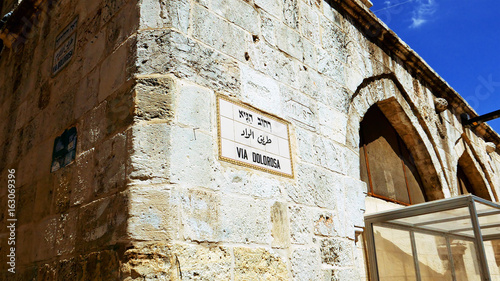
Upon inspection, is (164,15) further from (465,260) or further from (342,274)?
(465,260)

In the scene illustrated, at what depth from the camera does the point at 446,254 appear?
2.92m

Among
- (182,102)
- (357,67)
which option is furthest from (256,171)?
(357,67)

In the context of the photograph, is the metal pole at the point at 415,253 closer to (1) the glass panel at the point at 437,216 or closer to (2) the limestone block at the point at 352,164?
(1) the glass panel at the point at 437,216

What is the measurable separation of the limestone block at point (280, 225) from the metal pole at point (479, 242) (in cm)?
138

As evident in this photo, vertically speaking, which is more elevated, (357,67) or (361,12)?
(361,12)

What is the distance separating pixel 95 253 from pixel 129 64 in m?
0.99

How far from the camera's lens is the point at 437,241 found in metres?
3.00

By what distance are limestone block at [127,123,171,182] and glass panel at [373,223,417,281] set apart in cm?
197

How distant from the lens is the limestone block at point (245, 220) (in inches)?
81.0

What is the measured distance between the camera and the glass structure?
2.79 metres

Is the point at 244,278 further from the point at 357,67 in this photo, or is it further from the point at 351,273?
the point at 357,67

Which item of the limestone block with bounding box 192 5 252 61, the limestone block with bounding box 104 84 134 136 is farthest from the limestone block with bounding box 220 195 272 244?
the limestone block with bounding box 192 5 252 61

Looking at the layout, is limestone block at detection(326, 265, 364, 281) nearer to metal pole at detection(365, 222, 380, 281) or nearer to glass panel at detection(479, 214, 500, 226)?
metal pole at detection(365, 222, 380, 281)

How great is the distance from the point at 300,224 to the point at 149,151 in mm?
1064
